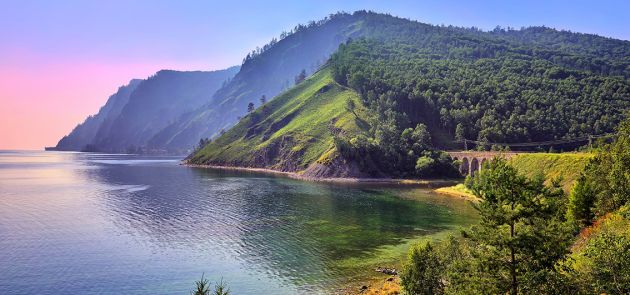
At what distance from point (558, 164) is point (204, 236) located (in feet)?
319

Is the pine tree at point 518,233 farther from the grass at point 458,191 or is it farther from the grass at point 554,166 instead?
the grass at point 458,191

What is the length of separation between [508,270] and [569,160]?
97303mm

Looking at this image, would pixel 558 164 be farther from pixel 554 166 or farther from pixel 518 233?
pixel 518 233

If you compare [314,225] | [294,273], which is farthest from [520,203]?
[314,225]

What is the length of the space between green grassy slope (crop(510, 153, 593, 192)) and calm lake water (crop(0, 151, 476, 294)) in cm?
2478

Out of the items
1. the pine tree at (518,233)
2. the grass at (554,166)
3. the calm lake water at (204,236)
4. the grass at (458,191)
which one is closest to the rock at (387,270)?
the calm lake water at (204,236)

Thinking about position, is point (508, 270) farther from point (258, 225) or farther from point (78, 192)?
point (78, 192)

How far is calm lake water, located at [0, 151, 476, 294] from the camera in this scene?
6238cm

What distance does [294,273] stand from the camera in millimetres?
65188

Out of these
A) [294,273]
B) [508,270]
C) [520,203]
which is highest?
[520,203]

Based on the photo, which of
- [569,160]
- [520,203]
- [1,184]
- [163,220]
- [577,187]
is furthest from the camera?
[1,184]

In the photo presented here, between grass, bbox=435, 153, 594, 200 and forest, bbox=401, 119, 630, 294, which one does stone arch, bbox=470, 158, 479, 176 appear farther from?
forest, bbox=401, 119, 630, 294

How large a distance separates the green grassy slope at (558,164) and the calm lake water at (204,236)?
24.8 metres

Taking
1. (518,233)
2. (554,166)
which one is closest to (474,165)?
(554,166)
